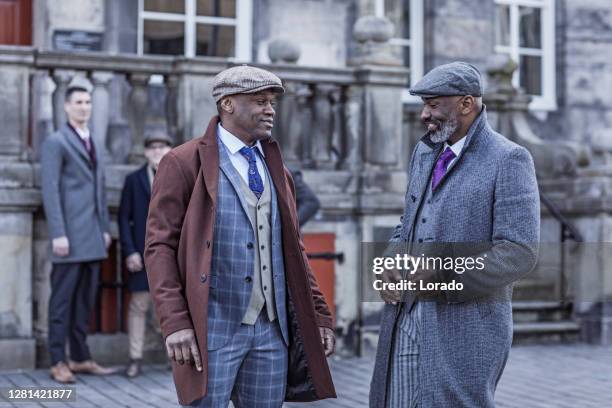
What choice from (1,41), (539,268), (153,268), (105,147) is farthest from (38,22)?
(153,268)

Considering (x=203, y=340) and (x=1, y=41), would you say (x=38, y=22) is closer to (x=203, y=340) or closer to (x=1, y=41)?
(x=1, y=41)

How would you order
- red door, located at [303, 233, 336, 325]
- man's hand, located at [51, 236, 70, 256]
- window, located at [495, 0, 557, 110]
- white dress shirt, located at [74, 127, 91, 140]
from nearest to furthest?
man's hand, located at [51, 236, 70, 256] → white dress shirt, located at [74, 127, 91, 140] → red door, located at [303, 233, 336, 325] → window, located at [495, 0, 557, 110]

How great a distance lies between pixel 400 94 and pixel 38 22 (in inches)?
147

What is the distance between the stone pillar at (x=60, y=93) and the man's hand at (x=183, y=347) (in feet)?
17.1

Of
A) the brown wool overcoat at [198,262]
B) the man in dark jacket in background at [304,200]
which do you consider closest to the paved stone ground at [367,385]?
the man in dark jacket in background at [304,200]

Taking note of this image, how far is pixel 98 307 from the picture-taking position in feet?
30.5

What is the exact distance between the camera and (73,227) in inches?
336

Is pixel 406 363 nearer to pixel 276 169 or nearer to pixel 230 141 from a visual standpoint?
pixel 276 169

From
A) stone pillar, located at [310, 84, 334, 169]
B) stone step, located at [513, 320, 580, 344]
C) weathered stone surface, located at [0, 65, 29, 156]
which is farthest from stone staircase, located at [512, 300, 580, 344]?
weathered stone surface, located at [0, 65, 29, 156]

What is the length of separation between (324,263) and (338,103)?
1327 mm

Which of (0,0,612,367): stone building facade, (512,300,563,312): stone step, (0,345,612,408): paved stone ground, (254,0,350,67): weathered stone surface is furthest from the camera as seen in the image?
(254,0,350,67): weathered stone surface

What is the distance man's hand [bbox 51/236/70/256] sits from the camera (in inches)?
331

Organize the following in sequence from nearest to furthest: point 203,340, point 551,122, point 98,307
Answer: point 203,340 < point 98,307 < point 551,122

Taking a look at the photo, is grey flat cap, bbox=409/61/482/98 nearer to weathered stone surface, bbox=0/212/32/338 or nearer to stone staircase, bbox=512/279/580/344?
weathered stone surface, bbox=0/212/32/338
